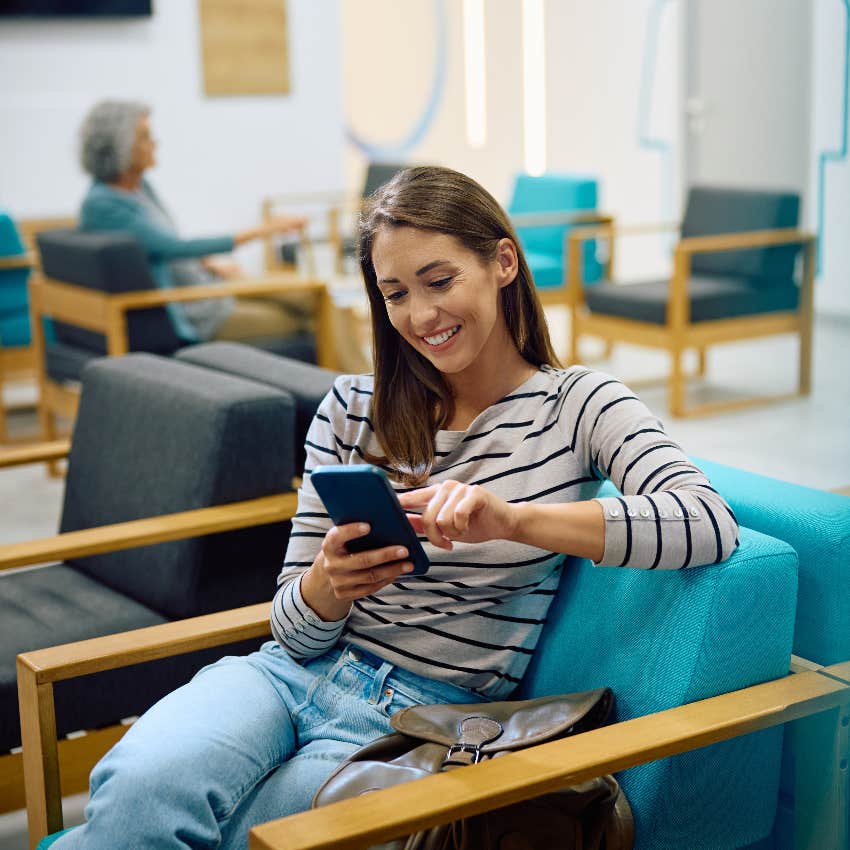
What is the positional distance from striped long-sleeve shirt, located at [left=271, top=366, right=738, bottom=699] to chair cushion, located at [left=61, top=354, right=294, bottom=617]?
0.59m

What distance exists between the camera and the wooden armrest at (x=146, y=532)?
78.2 inches

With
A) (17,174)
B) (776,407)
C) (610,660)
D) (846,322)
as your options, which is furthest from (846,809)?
(17,174)

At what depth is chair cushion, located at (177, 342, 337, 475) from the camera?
7.41 ft

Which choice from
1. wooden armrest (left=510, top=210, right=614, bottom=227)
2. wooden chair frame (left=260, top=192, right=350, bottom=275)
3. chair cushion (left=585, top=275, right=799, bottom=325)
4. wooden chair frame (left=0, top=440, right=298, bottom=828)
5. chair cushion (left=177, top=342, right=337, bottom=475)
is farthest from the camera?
wooden chair frame (left=260, top=192, right=350, bottom=275)

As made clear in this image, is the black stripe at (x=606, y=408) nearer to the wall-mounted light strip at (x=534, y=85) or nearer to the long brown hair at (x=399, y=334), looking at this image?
the long brown hair at (x=399, y=334)

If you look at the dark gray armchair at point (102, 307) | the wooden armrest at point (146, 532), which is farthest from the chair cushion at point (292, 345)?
the wooden armrest at point (146, 532)

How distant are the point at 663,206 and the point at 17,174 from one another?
3.25 m

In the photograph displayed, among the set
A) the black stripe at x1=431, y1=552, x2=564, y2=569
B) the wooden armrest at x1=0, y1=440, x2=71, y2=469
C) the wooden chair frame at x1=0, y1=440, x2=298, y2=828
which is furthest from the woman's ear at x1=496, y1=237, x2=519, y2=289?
the wooden armrest at x1=0, y1=440, x2=71, y2=469

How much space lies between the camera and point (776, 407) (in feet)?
15.9

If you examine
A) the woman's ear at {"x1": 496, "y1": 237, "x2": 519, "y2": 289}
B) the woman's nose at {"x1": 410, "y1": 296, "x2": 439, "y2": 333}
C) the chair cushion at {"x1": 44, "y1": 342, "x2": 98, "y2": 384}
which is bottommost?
the chair cushion at {"x1": 44, "y1": 342, "x2": 98, "y2": 384}

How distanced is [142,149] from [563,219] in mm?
1958

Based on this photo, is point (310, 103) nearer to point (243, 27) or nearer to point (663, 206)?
point (243, 27)

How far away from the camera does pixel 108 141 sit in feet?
14.2

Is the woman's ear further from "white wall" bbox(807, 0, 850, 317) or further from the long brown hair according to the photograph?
"white wall" bbox(807, 0, 850, 317)
